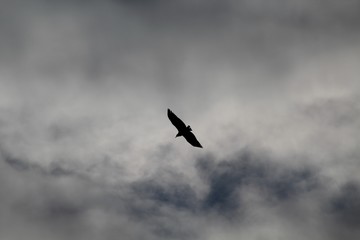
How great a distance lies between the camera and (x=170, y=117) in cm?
6116

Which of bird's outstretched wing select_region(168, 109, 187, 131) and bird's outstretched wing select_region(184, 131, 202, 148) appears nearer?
bird's outstretched wing select_region(168, 109, 187, 131)

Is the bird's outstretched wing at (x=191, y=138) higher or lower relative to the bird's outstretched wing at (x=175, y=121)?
lower

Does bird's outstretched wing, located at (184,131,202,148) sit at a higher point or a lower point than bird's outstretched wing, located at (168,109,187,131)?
lower

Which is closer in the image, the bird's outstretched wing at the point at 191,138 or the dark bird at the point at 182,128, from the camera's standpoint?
the dark bird at the point at 182,128

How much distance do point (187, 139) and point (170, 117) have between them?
4.26 m

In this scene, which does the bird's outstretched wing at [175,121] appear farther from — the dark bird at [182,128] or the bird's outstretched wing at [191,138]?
the bird's outstretched wing at [191,138]

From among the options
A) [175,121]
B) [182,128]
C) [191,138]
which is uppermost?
[175,121]

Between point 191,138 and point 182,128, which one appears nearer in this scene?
point 182,128

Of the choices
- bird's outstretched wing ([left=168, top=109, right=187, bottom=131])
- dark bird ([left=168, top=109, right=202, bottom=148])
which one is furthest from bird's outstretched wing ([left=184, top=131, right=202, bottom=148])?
bird's outstretched wing ([left=168, top=109, right=187, bottom=131])

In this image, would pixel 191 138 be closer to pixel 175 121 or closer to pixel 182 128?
pixel 182 128

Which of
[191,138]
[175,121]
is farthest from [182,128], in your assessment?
[191,138]

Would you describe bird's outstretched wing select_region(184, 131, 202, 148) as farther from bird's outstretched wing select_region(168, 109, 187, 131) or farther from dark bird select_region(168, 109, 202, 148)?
bird's outstretched wing select_region(168, 109, 187, 131)

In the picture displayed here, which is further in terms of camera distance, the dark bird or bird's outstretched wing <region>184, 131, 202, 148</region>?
bird's outstretched wing <region>184, 131, 202, 148</region>

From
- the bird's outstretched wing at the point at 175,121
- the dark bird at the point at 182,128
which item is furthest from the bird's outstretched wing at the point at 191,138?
the bird's outstretched wing at the point at 175,121
